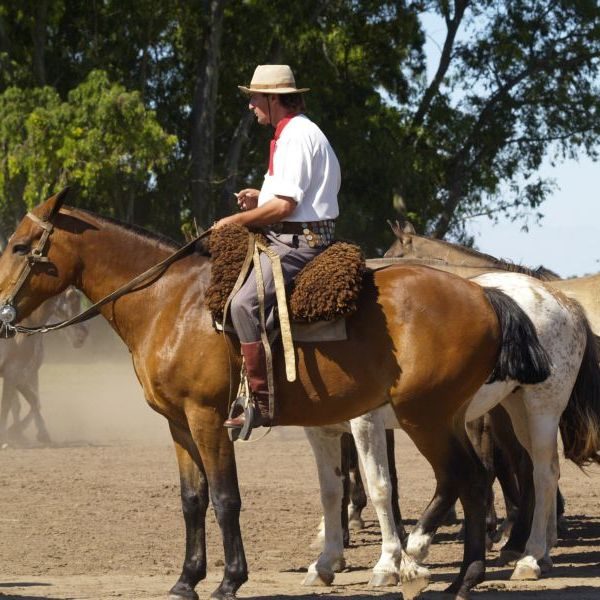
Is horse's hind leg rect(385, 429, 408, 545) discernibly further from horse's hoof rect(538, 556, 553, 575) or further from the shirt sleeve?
the shirt sleeve

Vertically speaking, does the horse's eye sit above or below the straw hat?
below

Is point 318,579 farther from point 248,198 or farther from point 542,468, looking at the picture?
point 248,198

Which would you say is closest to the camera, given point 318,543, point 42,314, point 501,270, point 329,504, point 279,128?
point 279,128

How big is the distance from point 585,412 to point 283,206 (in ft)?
9.90

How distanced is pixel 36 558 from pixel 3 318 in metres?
2.23

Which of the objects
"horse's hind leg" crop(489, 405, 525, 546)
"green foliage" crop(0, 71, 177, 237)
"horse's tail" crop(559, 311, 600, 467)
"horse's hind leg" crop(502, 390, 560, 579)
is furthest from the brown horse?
"green foliage" crop(0, 71, 177, 237)

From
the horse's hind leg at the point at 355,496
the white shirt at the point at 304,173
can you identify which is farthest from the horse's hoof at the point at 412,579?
the horse's hind leg at the point at 355,496

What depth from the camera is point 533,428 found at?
877cm

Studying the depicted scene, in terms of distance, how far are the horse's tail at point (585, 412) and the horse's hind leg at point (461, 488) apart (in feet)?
5.81

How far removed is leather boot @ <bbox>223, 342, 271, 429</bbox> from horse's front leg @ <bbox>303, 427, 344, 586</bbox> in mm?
1513

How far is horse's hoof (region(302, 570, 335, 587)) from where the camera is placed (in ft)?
26.6

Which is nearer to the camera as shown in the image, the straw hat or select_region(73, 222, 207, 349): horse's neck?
A: the straw hat

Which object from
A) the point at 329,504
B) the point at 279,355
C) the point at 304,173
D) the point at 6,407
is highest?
the point at 304,173

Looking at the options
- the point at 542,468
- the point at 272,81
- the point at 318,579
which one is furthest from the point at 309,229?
the point at 542,468
